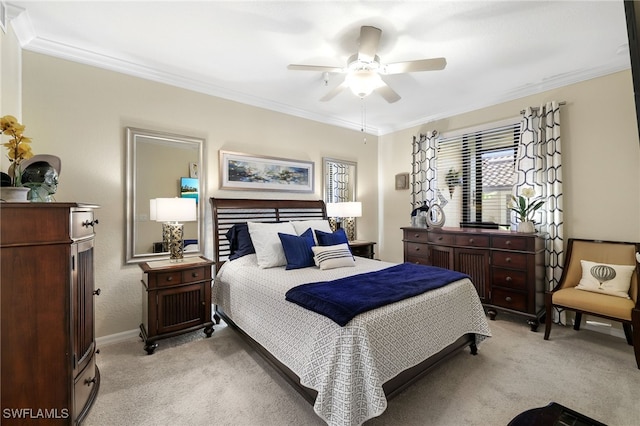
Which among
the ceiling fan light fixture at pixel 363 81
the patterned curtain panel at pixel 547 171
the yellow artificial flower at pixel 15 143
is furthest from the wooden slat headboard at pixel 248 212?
the patterned curtain panel at pixel 547 171

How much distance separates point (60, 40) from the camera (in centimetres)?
254

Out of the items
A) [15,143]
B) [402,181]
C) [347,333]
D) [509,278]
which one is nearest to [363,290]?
[347,333]

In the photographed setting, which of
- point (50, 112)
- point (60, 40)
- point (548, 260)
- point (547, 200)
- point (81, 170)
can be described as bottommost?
point (548, 260)

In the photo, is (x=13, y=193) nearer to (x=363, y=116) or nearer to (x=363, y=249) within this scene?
(x=363, y=249)

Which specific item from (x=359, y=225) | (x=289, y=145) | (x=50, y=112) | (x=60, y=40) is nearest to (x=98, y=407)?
(x=50, y=112)

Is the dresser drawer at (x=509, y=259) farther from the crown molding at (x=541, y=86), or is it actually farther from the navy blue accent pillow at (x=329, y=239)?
the crown molding at (x=541, y=86)

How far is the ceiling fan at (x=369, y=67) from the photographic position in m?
2.19

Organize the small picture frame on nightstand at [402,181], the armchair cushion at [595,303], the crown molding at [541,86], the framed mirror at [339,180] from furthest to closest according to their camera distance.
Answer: the small picture frame on nightstand at [402,181], the framed mirror at [339,180], the crown molding at [541,86], the armchair cushion at [595,303]

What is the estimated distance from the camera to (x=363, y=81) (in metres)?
2.50

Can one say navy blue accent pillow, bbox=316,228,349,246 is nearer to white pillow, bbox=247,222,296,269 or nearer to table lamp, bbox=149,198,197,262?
white pillow, bbox=247,222,296,269

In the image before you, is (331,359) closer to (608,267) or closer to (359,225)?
(608,267)

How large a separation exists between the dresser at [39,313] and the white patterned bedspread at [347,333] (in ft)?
3.97

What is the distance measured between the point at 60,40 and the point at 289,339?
130 inches

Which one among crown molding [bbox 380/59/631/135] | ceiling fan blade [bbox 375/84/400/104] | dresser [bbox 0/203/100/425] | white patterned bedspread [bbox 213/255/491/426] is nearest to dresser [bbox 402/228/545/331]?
white patterned bedspread [bbox 213/255/491/426]
